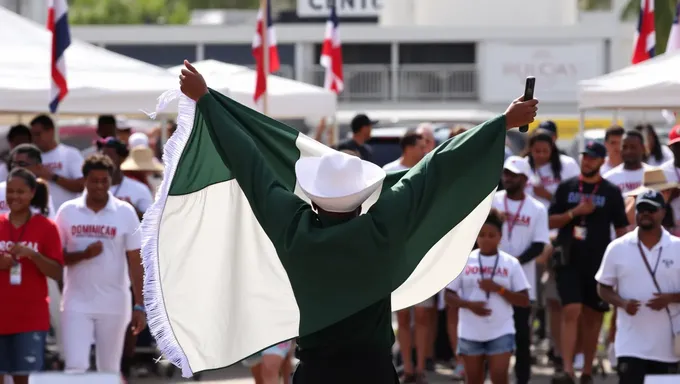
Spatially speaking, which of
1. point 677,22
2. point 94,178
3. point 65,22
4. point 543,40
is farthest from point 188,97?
point 543,40

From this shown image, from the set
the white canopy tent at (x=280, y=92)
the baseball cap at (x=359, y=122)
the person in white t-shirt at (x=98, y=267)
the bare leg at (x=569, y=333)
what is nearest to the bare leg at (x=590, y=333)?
the bare leg at (x=569, y=333)

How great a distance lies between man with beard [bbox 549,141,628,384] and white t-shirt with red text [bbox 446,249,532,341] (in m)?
1.50

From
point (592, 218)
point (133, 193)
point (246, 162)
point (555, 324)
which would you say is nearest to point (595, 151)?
point (592, 218)

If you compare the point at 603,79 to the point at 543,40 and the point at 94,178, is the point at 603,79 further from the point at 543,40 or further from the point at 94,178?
the point at 543,40

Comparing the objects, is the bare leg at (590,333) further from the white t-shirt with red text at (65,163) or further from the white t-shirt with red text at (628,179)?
the white t-shirt with red text at (65,163)

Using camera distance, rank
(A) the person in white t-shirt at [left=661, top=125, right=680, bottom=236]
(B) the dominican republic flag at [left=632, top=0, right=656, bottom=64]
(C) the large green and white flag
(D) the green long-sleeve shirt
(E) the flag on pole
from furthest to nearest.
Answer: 1. (B) the dominican republic flag at [left=632, top=0, right=656, bottom=64]
2. (E) the flag on pole
3. (A) the person in white t-shirt at [left=661, top=125, right=680, bottom=236]
4. (C) the large green and white flag
5. (D) the green long-sleeve shirt

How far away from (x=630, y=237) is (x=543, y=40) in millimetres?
34867

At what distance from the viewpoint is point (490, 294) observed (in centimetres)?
1043

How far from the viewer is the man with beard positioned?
11.8m

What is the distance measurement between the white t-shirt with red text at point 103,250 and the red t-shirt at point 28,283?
1.68ft

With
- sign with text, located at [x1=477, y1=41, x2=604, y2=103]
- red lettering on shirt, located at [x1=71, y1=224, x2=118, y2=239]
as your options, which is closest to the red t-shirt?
red lettering on shirt, located at [x1=71, y1=224, x2=118, y2=239]

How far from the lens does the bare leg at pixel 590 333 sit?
39.2ft

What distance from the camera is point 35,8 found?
4462 cm

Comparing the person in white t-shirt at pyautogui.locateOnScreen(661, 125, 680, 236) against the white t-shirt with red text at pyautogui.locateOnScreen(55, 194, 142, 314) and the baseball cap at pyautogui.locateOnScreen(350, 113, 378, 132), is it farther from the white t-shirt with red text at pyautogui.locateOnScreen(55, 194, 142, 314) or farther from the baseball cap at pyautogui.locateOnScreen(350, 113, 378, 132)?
the white t-shirt with red text at pyautogui.locateOnScreen(55, 194, 142, 314)
